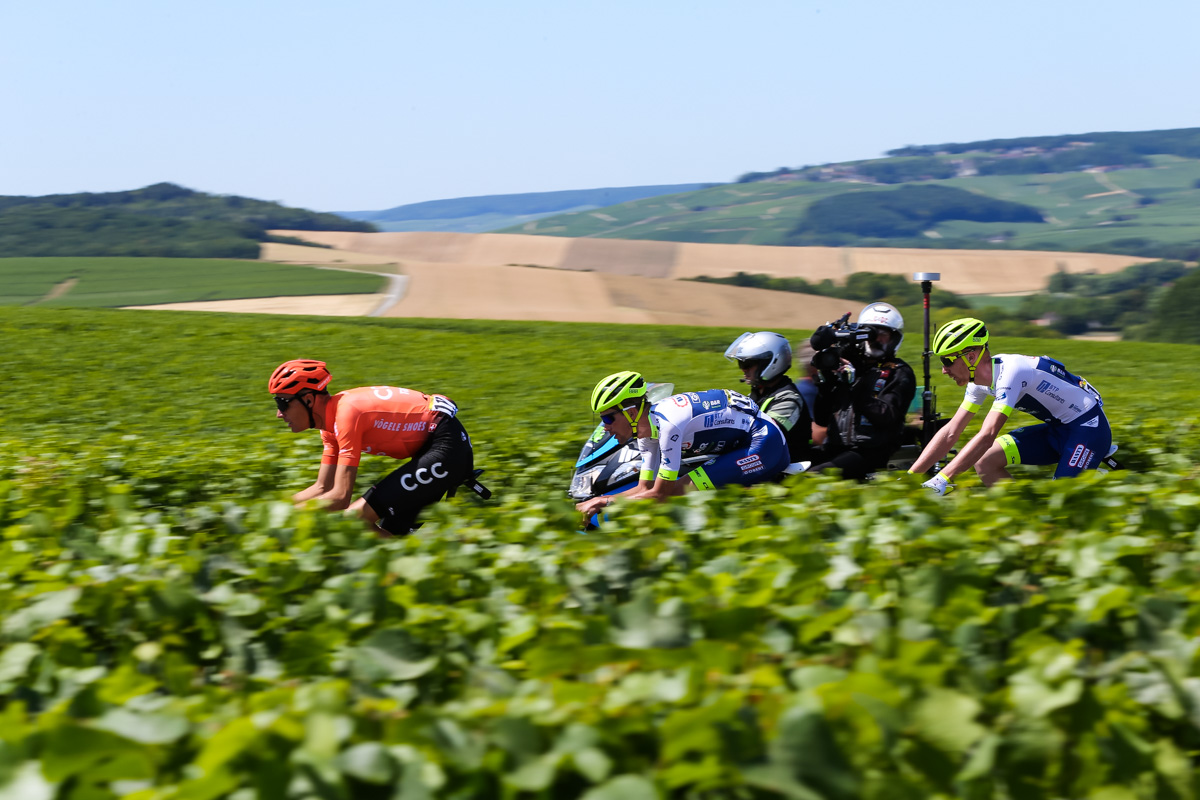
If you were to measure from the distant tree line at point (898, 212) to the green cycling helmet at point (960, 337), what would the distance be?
159353 millimetres

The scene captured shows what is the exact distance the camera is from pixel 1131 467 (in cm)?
987

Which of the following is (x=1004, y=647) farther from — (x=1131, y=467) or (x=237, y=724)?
(x=1131, y=467)

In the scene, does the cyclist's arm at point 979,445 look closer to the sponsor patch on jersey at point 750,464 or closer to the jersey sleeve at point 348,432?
the sponsor patch on jersey at point 750,464

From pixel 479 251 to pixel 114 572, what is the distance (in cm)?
9501

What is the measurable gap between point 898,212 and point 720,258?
9597cm

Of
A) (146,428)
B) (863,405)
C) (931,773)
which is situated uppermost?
(931,773)

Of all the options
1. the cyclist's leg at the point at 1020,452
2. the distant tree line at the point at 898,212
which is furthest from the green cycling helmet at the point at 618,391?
the distant tree line at the point at 898,212

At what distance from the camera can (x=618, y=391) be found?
7.52m

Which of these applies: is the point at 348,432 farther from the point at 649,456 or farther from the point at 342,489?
the point at 649,456

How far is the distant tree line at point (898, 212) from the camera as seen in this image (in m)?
170

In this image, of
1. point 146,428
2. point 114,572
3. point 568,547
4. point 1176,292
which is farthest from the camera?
point 1176,292

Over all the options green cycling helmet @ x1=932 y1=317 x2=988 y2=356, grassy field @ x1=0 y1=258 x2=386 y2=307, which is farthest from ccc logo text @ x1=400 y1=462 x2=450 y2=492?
grassy field @ x1=0 y1=258 x2=386 y2=307

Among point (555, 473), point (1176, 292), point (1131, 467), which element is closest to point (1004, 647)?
point (555, 473)

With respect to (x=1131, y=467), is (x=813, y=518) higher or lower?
higher
